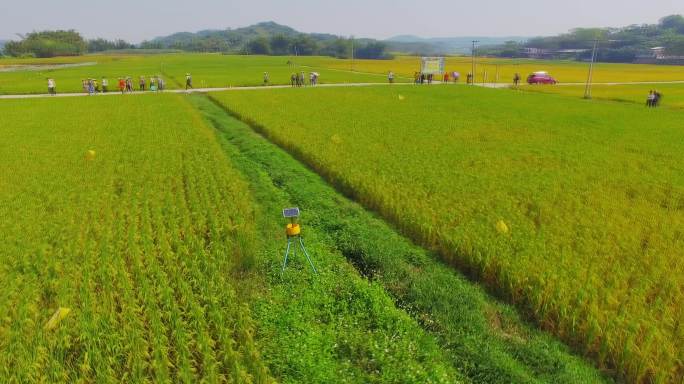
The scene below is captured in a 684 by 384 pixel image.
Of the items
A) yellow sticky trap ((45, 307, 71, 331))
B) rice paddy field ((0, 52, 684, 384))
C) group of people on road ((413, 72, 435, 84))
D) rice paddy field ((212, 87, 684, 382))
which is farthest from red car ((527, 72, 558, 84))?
Answer: yellow sticky trap ((45, 307, 71, 331))

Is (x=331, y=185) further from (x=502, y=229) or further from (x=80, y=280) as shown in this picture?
(x=80, y=280)

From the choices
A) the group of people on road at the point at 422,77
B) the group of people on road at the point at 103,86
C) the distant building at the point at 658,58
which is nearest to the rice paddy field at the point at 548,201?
the group of people on road at the point at 103,86

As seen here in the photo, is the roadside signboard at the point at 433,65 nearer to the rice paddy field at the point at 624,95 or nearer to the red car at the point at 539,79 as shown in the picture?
the red car at the point at 539,79

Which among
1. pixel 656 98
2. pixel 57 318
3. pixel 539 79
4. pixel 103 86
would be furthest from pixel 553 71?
pixel 57 318

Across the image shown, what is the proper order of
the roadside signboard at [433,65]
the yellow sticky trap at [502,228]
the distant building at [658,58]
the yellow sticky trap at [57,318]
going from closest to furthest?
the yellow sticky trap at [57,318]
the yellow sticky trap at [502,228]
the roadside signboard at [433,65]
the distant building at [658,58]

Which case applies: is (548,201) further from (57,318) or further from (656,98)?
(656,98)

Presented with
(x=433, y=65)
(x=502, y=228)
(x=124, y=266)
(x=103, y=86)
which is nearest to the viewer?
(x=124, y=266)
